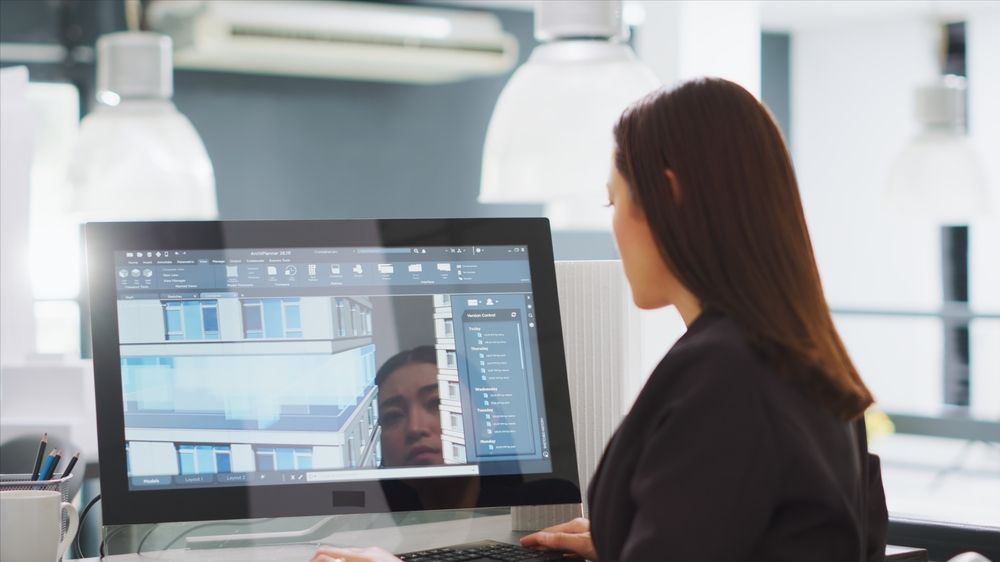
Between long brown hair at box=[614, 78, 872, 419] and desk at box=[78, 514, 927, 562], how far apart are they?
0.38 meters

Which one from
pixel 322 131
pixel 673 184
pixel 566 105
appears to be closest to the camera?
pixel 673 184

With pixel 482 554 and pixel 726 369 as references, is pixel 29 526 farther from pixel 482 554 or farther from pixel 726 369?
pixel 726 369

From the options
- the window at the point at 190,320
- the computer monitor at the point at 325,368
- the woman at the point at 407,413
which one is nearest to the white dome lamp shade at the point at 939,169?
the computer monitor at the point at 325,368

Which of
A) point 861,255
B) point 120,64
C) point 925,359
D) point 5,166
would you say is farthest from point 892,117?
point 5,166

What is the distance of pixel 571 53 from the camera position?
1814 millimetres

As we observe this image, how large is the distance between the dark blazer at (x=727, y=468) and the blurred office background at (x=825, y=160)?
161 inches

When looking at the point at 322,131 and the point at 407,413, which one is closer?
the point at 407,413

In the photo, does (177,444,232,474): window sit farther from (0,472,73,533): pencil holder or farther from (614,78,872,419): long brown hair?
(614,78,872,419): long brown hair

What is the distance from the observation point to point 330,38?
5.25m

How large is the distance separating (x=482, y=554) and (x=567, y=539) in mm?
89

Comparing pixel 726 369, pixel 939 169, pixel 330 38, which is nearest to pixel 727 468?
pixel 726 369

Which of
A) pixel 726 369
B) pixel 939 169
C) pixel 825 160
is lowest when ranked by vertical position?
pixel 726 369

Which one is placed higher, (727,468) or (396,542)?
(727,468)

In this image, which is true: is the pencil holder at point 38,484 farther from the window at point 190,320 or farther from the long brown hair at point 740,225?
the long brown hair at point 740,225
